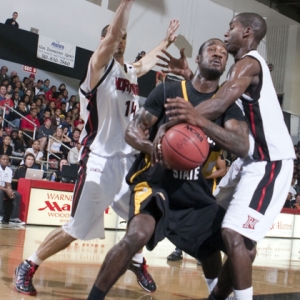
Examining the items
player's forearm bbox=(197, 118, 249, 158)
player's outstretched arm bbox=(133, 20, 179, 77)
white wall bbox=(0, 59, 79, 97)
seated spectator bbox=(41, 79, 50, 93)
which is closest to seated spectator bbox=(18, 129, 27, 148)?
seated spectator bbox=(41, 79, 50, 93)

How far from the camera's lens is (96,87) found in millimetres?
4777

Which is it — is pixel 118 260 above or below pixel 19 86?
below

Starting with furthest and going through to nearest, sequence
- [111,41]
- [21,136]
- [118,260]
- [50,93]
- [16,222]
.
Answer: [50,93], [21,136], [16,222], [111,41], [118,260]

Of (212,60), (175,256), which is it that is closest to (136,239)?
(212,60)

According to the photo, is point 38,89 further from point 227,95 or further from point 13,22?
point 227,95

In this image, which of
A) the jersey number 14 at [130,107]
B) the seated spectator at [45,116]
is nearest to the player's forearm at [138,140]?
the jersey number 14 at [130,107]

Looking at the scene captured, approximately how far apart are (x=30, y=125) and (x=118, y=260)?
12.4 metres

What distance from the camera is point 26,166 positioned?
40.4 ft

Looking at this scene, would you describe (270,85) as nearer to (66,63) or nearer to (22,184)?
(22,184)

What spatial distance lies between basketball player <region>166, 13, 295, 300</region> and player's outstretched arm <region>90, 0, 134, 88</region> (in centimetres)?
86

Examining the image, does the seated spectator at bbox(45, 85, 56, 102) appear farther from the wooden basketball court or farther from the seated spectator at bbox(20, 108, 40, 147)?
the wooden basketball court

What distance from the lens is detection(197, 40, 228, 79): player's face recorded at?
3850mm

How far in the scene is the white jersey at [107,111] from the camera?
482 cm

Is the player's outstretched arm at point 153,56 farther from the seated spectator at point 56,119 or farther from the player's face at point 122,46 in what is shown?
the seated spectator at point 56,119
